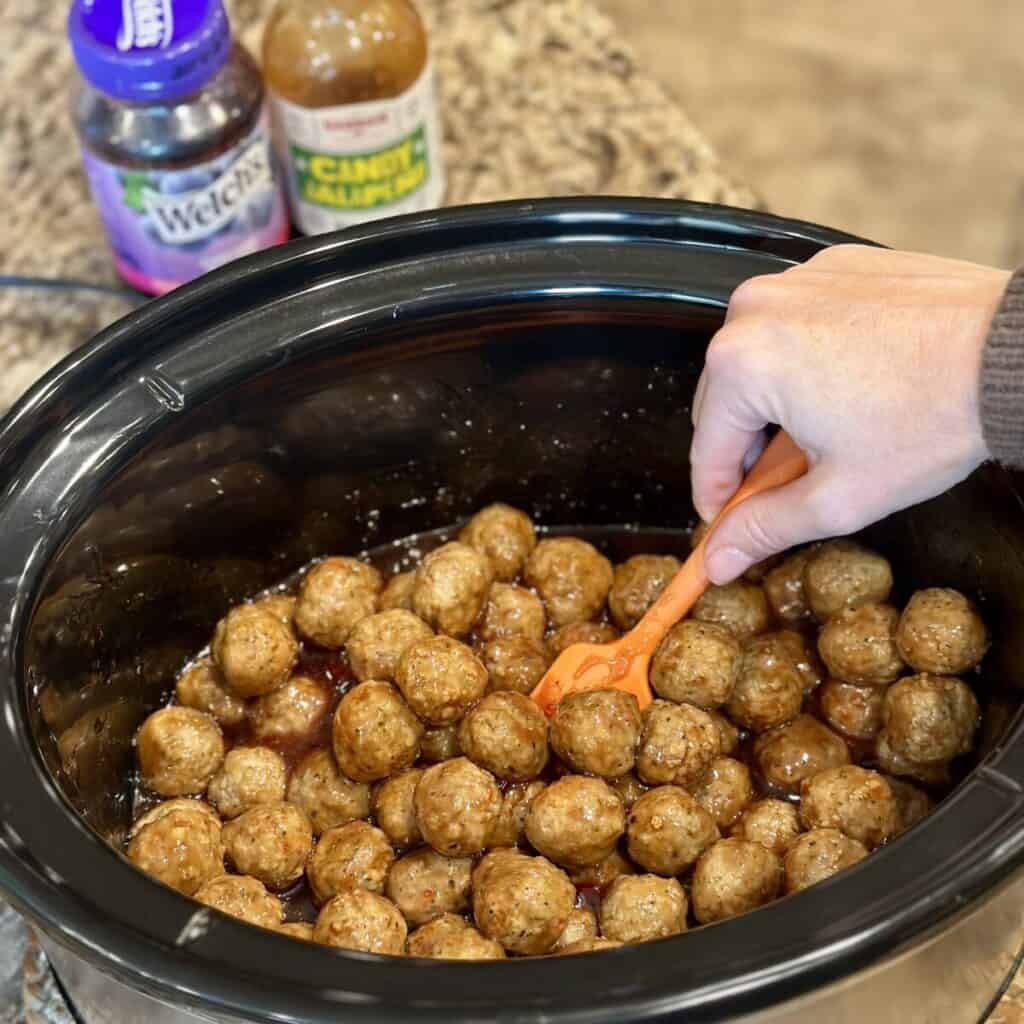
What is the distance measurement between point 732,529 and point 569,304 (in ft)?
0.81

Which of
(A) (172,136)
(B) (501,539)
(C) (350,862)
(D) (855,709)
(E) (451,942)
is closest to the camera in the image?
(E) (451,942)

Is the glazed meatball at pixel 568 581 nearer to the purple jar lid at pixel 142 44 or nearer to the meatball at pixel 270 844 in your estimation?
the meatball at pixel 270 844

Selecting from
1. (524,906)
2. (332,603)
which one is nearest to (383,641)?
(332,603)

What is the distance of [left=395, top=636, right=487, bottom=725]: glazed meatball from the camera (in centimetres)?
116

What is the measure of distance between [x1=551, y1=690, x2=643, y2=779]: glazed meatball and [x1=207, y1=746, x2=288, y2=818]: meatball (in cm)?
25

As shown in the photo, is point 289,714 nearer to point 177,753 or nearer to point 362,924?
point 177,753

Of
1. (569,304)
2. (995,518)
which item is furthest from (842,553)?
(569,304)

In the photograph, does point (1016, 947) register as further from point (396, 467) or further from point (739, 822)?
point (396, 467)

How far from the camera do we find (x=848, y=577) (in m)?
1.22

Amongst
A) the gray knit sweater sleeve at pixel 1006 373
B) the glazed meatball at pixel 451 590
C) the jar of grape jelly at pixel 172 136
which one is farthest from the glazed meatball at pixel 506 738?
the jar of grape jelly at pixel 172 136

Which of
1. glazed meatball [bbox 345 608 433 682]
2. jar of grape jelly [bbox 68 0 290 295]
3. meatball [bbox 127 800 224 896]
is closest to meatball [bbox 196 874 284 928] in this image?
meatball [bbox 127 800 224 896]

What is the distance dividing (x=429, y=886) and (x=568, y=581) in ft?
1.11

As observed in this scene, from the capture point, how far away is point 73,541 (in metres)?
1.08

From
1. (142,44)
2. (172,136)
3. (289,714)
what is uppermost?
(142,44)
